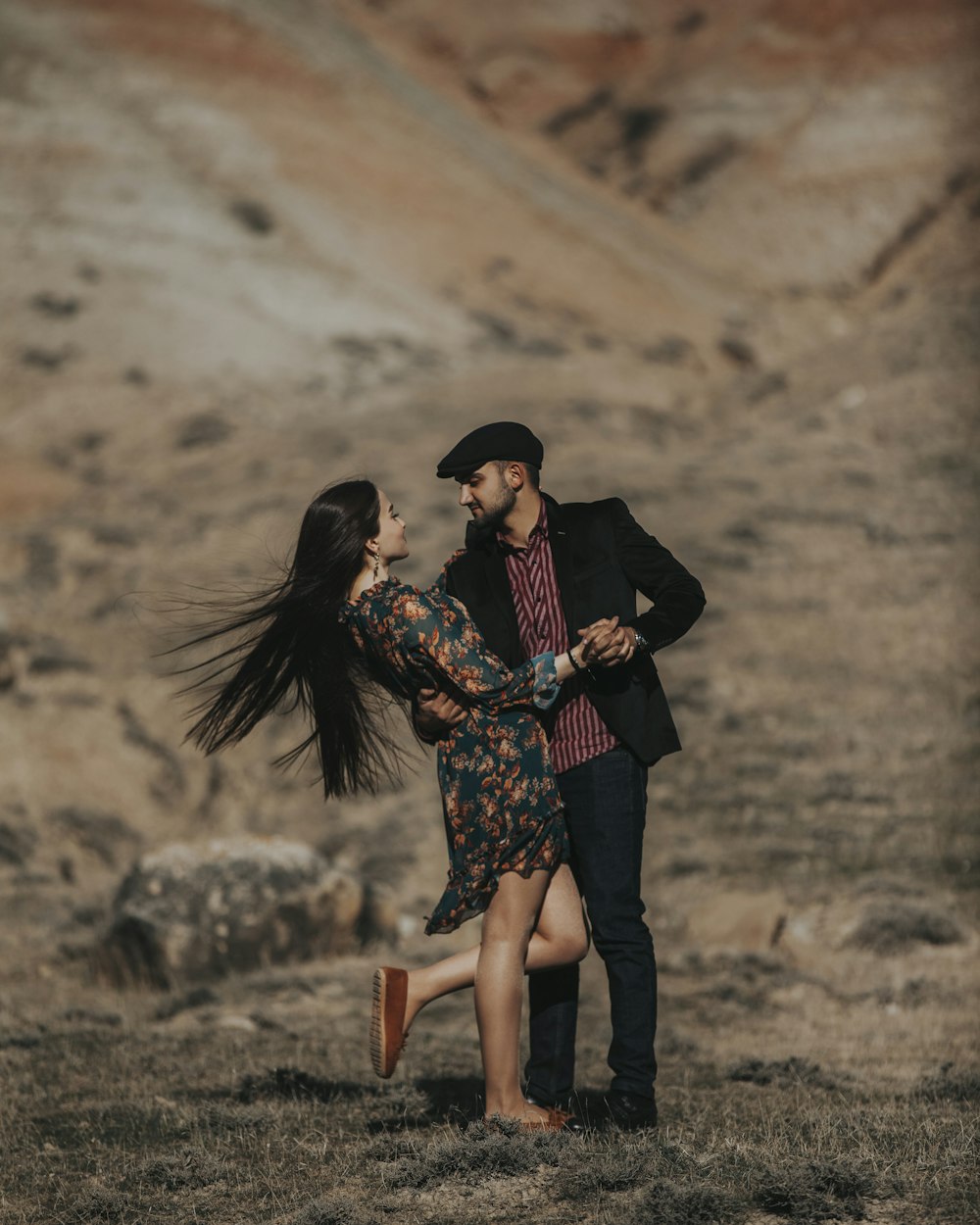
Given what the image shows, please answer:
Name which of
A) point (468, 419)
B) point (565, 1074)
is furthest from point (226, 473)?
point (565, 1074)

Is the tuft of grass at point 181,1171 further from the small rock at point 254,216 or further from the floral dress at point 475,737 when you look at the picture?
the small rock at point 254,216

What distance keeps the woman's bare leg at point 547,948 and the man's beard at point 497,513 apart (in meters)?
1.06

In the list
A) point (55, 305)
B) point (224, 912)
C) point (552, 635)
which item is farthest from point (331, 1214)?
point (55, 305)

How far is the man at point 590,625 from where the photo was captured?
466 centimetres

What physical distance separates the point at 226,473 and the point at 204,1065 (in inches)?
732

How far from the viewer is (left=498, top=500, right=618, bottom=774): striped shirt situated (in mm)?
4734

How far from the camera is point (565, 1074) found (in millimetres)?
4879

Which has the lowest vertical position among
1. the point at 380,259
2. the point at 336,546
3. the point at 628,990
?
the point at 628,990

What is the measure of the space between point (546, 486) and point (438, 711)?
16345mm

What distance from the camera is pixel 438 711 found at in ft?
14.8

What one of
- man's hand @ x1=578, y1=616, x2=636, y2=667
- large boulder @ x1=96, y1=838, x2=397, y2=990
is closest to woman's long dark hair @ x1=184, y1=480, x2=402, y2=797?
man's hand @ x1=578, y1=616, x2=636, y2=667

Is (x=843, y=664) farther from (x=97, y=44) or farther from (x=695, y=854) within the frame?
(x=97, y=44)

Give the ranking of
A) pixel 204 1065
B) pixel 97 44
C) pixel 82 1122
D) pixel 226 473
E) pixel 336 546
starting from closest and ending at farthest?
1. pixel 336 546
2. pixel 82 1122
3. pixel 204 1065
4. pixel 226 473
5. pixel 97 44

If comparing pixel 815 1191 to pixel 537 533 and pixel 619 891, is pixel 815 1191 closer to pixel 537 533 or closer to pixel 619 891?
pixel 619 891
